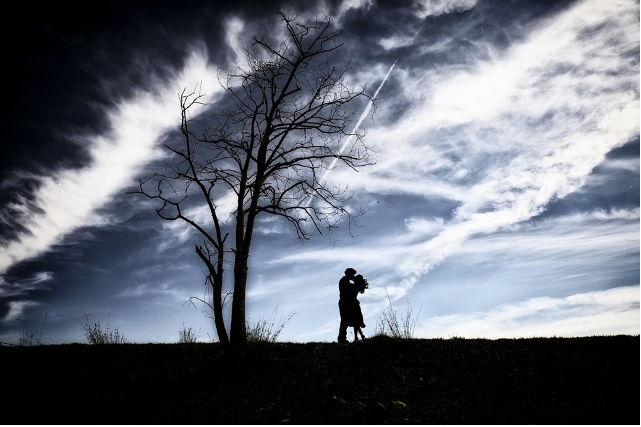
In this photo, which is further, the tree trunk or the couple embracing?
the couple embracing

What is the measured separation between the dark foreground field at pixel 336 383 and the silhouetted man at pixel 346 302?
6.87ft

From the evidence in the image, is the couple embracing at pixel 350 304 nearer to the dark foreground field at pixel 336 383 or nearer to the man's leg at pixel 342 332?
the man's leg at pixel 342 332

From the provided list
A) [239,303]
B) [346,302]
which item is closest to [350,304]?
[346,302]

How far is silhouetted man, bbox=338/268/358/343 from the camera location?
11539mm

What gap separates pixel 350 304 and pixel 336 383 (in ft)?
14.8

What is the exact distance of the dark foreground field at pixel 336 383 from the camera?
603cm

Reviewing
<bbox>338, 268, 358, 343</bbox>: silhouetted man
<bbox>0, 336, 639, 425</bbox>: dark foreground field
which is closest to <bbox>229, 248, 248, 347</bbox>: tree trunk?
<bbox>0, 336, 639, 425</bbox>: dark foreground field

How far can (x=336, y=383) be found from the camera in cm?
712

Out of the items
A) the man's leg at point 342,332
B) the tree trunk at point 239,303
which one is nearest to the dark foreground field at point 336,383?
the tree trunk at point 239,303

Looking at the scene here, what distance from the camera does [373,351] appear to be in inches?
334

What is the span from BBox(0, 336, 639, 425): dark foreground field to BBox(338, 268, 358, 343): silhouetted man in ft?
6.87

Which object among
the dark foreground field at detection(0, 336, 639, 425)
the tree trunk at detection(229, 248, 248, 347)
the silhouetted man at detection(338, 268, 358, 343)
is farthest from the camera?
the silhouetted man at detection(338, 268, 358, 343)

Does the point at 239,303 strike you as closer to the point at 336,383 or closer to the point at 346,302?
the point at 336,383

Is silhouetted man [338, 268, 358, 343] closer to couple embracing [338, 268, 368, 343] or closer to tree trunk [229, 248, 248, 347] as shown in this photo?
couple embracing [338, 268, 368, 343]
